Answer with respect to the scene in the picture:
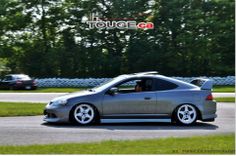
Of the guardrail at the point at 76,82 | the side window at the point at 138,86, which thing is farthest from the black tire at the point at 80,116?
the guardrail at the point at 76,82

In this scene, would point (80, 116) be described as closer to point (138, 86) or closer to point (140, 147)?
point (138, 86)

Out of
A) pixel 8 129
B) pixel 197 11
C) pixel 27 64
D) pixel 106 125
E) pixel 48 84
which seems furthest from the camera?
pixel 27 64

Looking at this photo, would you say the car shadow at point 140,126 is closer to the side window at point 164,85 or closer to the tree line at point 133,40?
the side window at point 164,85

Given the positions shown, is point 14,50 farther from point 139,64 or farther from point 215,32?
point 215,32

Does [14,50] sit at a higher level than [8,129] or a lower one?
higher

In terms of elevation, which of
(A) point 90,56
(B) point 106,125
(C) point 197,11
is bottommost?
(B) point 106,125

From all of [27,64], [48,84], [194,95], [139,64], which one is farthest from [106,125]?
[27,64]

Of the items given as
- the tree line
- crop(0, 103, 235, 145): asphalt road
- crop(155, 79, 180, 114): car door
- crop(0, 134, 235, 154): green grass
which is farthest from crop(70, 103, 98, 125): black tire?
the tree line

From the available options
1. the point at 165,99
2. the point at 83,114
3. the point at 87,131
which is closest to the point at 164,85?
the point at 165,99

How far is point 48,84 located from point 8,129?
30.2m

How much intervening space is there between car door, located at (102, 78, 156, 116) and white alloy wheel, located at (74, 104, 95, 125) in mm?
370

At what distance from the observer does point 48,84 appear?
41375 millimetres

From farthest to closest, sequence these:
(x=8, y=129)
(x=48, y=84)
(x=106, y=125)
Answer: (x=48, y=84), (x=106, y=125), (x=8, y=129)

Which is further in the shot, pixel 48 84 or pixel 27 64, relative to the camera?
pixel 27 64
